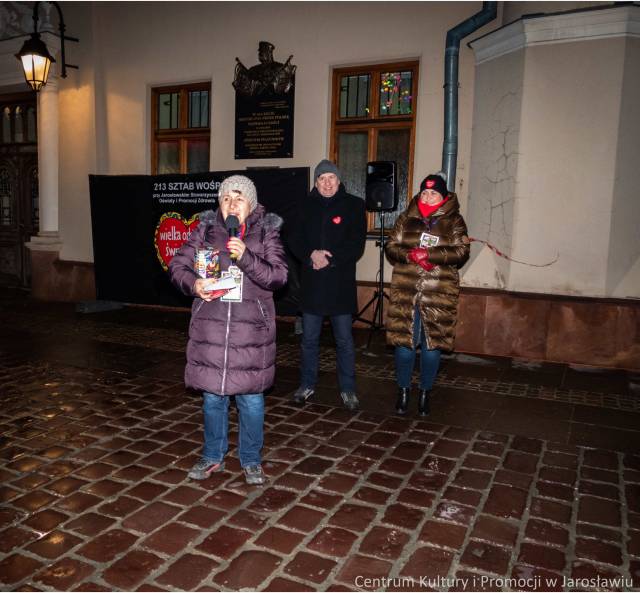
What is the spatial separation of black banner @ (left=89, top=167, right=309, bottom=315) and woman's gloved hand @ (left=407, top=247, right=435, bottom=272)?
2.98m

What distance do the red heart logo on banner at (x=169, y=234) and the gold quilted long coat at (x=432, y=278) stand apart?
4287 mm

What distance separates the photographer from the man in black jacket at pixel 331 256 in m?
4.56

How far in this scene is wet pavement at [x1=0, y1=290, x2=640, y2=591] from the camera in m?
2.51

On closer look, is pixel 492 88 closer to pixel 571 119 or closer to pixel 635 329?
pixel 571 119

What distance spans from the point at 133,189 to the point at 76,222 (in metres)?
2.80

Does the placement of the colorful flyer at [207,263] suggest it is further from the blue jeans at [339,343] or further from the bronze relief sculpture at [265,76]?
the bronze relief sculpture at [265,76]

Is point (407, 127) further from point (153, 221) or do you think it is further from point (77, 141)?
point (77, 141)

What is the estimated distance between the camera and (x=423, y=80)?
25.8 feet

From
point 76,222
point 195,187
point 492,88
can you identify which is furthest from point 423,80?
point 76,222

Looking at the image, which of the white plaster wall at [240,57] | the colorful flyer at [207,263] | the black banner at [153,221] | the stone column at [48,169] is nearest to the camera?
the colorful flyer at [207,263]

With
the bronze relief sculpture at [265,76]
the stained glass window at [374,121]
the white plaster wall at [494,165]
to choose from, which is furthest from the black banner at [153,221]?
the white plaster wall at [494,165]

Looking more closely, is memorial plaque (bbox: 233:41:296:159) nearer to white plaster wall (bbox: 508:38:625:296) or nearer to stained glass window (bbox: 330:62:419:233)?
stained glass window (bbox: 330:62:419:233)

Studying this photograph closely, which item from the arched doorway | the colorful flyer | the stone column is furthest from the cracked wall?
the arched doorway

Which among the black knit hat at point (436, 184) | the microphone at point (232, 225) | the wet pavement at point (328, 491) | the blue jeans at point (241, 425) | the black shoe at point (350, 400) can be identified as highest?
the black knit hat at point (436, 184)
